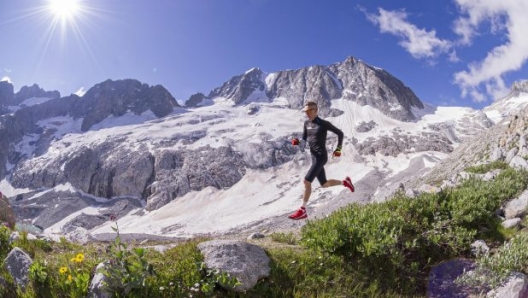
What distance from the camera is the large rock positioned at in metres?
5.05

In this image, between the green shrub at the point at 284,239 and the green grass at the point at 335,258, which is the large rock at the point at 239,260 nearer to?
the green grass at the point at 335,258

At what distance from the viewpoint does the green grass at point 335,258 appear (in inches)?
187

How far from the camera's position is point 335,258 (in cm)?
596

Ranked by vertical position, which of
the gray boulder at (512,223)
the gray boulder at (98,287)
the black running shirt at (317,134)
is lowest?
the gray boulder at (512,223)

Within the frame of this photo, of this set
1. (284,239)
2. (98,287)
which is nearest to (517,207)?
(284,239)

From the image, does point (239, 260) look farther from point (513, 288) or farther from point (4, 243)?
point (4, 243)

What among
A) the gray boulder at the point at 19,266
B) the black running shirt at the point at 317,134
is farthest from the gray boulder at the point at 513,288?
the gray boulder at the point at 19,266

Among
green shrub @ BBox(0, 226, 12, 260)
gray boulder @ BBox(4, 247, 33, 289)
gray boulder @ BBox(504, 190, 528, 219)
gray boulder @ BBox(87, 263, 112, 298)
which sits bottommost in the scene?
gray boulder @ BBox(504, 190, 528, 219)

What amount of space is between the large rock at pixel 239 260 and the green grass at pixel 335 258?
0.12 meters

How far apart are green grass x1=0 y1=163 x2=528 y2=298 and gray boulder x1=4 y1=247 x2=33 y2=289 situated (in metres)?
0.11

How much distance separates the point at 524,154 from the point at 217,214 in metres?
126

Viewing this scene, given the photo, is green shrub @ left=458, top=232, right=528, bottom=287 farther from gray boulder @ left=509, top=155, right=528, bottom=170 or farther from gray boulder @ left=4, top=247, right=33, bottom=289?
gray boulder @ left=509, top=155, right=528, bottom=170

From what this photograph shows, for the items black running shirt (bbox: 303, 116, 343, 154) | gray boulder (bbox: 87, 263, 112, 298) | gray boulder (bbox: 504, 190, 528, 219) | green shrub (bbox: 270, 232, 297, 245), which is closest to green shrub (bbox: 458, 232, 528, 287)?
gray boulder (bbox: 504, 190, 528, 219)

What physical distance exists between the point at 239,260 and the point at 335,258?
1.73m
